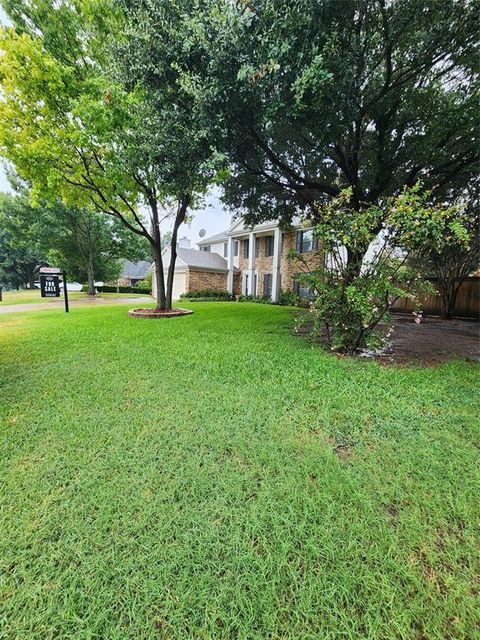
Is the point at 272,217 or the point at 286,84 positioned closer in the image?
the point at 286,84

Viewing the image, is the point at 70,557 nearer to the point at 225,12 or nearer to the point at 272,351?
the point at 272,351

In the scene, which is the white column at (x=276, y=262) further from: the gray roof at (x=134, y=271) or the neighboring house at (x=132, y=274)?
the gray roof at (x=134, y=271)

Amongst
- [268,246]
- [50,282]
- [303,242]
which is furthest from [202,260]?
[50,282]

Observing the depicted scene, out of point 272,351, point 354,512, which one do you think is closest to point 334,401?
point 354,512

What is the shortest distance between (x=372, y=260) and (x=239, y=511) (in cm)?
420

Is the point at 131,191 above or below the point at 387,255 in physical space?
above

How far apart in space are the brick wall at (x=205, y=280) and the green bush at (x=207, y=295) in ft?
1.74

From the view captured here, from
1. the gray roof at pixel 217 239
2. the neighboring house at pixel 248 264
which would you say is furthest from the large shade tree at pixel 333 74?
the gray roof at pixel 217 239

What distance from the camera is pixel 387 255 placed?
4.42 metres

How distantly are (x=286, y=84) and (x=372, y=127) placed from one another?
4.23 meters

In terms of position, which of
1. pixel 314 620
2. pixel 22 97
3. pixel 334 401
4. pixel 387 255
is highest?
pixel 22 97

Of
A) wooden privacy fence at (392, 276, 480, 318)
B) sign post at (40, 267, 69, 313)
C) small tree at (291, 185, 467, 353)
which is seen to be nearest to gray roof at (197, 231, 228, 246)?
sign post at (40, 267, 69, 313)

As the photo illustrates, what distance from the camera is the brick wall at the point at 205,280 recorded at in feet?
64.4

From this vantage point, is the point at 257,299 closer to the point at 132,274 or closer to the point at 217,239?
the point at 217,239
